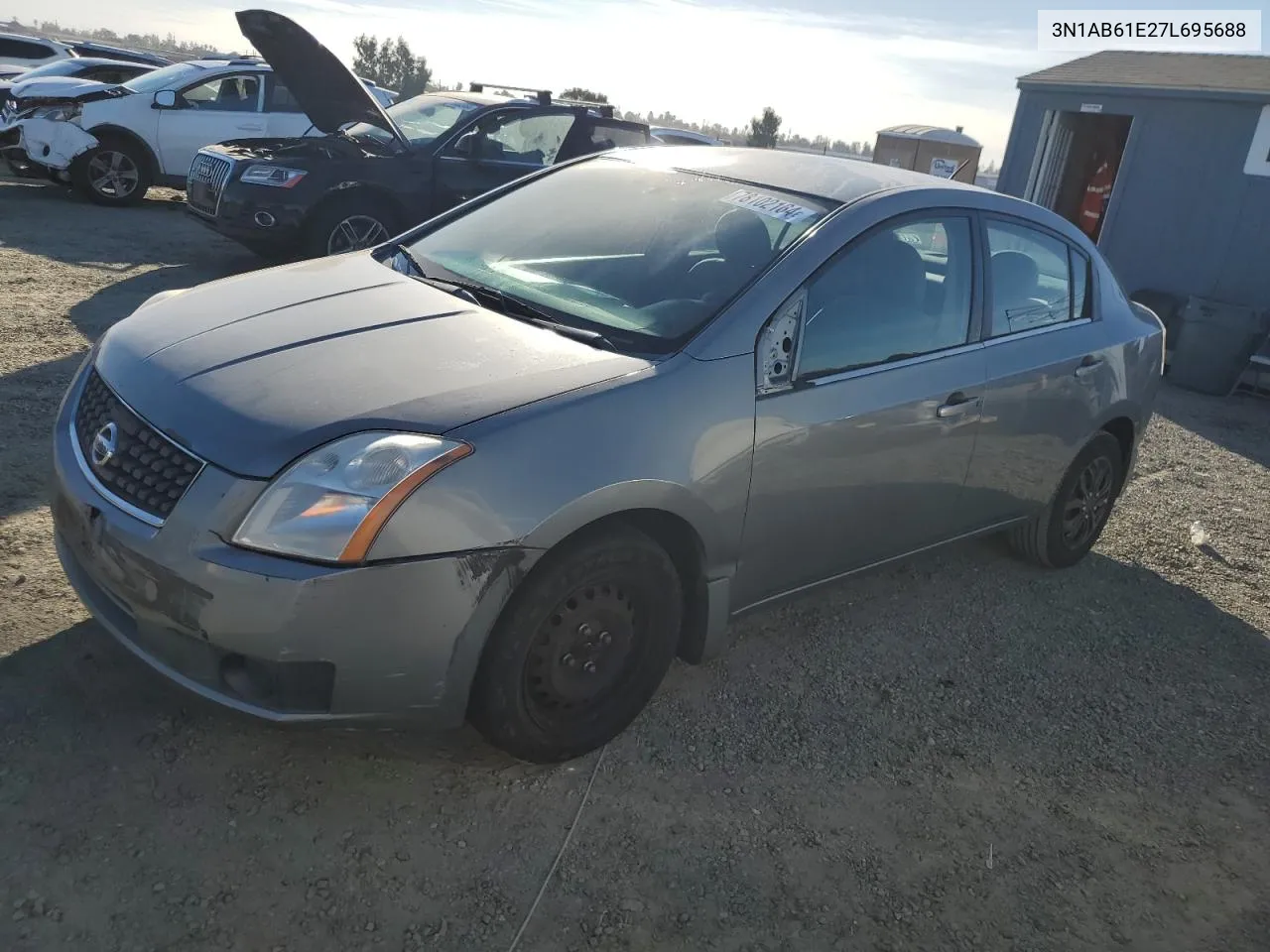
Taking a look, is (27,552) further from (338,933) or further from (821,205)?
(821,205)

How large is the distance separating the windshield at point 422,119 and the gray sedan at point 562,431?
5203 mm

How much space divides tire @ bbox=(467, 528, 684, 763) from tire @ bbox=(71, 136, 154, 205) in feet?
35.8

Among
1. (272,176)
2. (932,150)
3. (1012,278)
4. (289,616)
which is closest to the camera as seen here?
(289,616)

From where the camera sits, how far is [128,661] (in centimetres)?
295

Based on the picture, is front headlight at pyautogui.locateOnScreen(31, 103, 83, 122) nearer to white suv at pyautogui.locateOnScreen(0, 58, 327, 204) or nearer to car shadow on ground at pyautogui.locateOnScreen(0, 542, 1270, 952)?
white suv at pyautogui.locateOnScreen(0, 58, 327, 204)

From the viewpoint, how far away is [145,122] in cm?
1134

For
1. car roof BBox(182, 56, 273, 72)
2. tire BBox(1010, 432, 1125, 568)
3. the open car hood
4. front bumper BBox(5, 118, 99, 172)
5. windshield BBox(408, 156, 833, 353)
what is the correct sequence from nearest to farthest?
windshield BBox(408, 156, 833, 353) → tire BBox(1010, 432, 1125, 568) → the open car hood → front bumper BBox(5, 118, 99, 172) → car roof BBox(182, 56, 273, 72)

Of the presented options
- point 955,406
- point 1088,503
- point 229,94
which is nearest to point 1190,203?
point 1088,503

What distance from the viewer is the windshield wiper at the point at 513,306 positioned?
9.64 ft

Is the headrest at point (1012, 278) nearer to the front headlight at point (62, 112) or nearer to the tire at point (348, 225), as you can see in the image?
the tire at point (348, 225)

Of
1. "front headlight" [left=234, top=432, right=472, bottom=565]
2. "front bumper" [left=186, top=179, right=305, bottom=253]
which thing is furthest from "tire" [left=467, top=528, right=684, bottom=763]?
"front bumper" [left=186, top=179, right=305, bottom=253]

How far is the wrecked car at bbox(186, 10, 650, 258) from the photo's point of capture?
771 cm

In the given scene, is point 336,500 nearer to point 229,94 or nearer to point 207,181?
point 207,181

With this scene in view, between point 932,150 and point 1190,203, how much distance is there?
9468 millimetres
